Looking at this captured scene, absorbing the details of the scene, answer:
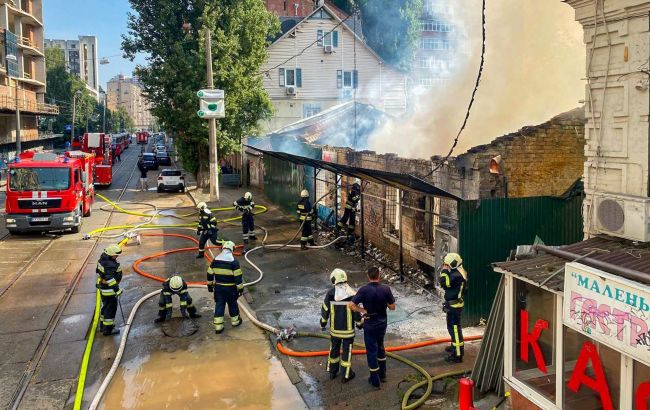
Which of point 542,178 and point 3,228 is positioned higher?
point 542,178

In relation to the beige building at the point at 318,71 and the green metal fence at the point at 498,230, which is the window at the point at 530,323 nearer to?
the green metal fence at the point at 498,230

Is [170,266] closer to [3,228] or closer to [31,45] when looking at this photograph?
[3,228]

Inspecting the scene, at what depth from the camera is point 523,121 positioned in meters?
16.5

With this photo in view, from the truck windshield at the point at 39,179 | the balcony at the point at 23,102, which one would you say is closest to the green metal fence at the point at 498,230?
the truck windshield at the point at 39,179

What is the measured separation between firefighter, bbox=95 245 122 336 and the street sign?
1547 centimetres

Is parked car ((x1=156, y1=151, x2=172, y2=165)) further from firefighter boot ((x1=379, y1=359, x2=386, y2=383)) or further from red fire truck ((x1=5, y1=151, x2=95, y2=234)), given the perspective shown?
firefighter boot ((x1=379, y1=359, x2=386, y2=383))

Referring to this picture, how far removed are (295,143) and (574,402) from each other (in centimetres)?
1957

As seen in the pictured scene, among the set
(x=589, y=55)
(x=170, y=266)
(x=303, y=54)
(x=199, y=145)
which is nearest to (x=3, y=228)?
(x=170, y=266)

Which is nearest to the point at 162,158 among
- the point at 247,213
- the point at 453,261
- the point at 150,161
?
the point at 150,161

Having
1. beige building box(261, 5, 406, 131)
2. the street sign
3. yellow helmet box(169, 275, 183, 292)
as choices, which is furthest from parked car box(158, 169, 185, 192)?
yellow helmet box(169, 275, 183, 292)

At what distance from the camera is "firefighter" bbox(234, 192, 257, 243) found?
15422 mm

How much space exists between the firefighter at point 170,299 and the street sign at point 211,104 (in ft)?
50.2

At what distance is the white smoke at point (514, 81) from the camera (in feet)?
49.6

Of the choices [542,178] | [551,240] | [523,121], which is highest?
[523,121]
